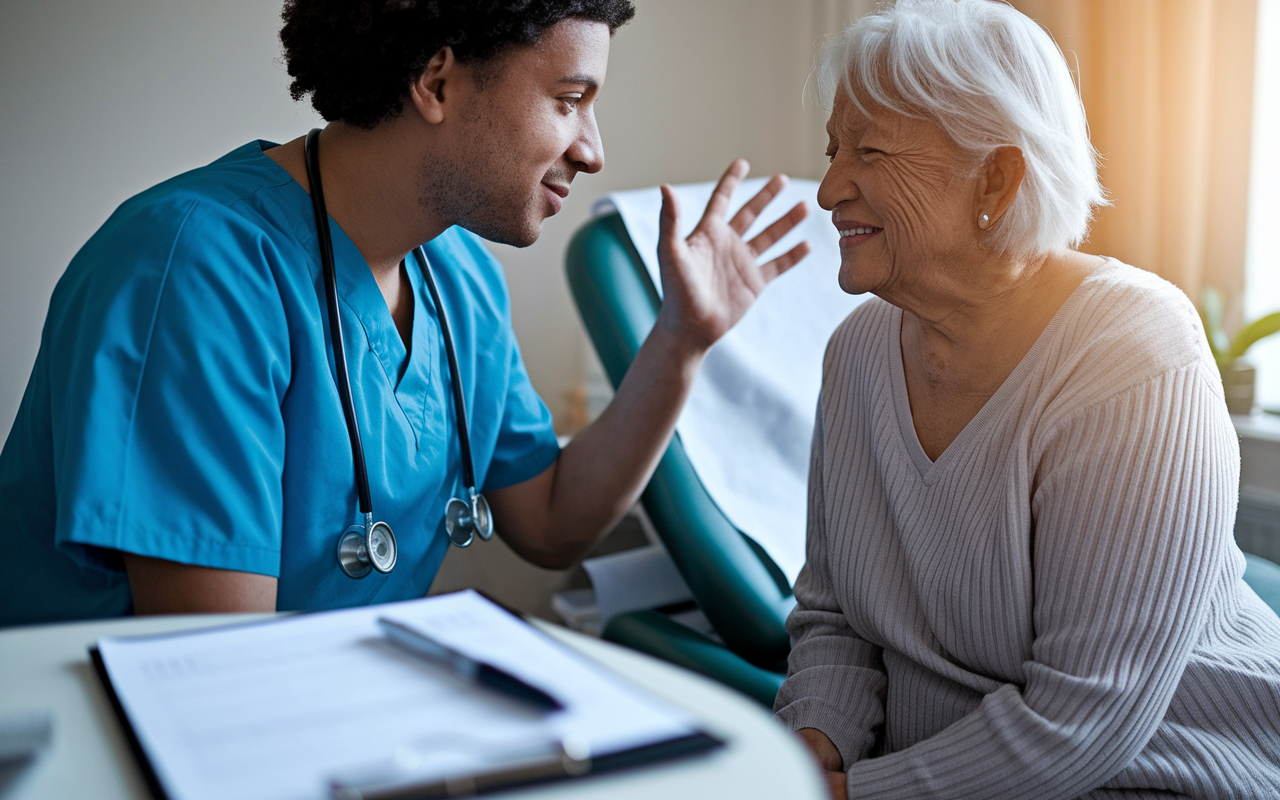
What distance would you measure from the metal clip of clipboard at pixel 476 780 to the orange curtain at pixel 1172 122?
1700 millimetres

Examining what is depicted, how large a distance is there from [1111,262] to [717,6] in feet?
4.91

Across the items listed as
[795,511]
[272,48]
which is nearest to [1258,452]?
[795,511]

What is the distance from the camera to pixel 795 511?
5.57ft

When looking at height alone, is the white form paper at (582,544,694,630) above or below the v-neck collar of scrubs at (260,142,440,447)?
below

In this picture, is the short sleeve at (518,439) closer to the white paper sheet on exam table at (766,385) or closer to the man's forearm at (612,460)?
the man's forearm at (612,460)

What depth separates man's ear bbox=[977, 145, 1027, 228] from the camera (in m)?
0.94

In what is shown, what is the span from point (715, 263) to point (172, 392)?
74 centimetres

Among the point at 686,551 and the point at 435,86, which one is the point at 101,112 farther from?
the point at 686,551

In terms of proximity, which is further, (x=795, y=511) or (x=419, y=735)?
(x=795, y=511)

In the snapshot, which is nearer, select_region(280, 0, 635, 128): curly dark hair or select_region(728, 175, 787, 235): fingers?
select_region(280, 0, 635, 128): curly dark hair

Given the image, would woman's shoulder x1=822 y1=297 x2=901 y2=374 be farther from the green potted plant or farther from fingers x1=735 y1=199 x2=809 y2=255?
the green potted plant

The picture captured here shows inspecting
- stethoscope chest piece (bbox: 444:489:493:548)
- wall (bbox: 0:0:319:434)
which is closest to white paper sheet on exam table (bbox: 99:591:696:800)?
stethoscope chest piece (bbox: 444:489:493:548)

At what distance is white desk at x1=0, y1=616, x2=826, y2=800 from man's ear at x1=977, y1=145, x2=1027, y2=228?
0.65 metres

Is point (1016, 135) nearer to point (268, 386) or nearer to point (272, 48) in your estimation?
point (268, 386)
